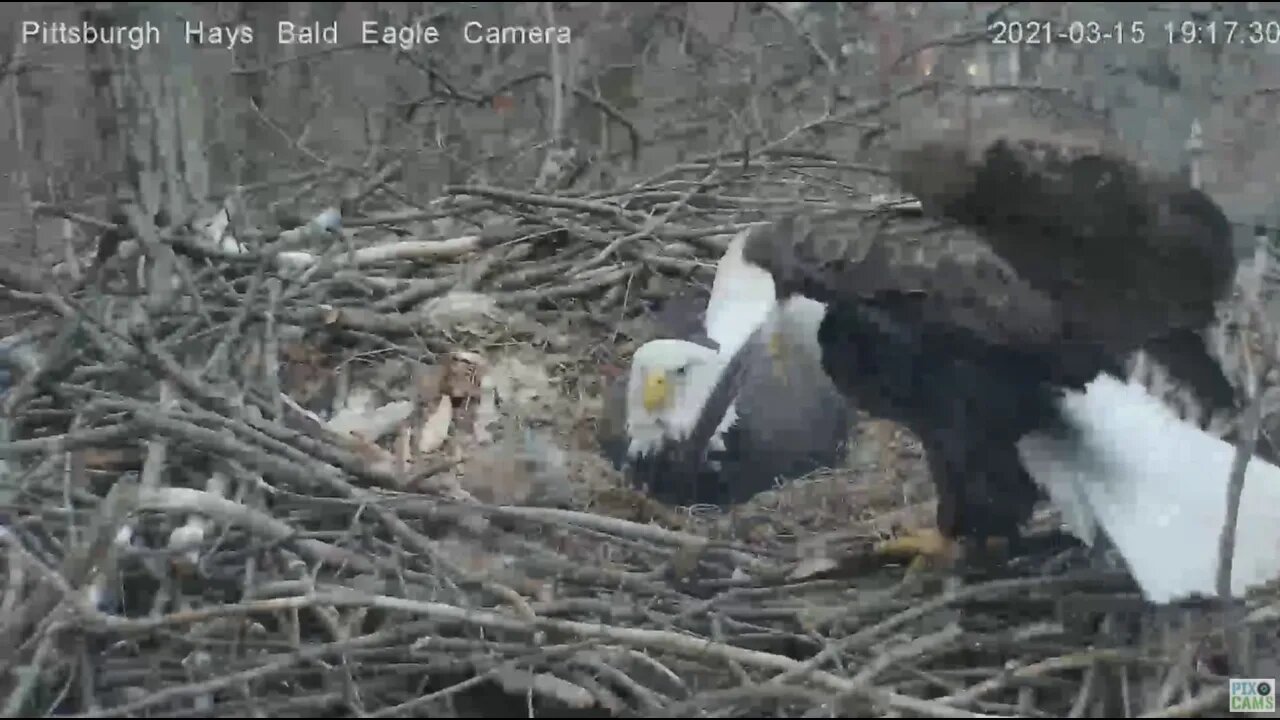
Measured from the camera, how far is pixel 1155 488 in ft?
3.82

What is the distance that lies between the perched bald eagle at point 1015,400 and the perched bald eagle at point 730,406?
0.27 ft

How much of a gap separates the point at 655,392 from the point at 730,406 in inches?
3.9

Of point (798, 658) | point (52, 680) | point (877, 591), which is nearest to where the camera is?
point (52, 680)

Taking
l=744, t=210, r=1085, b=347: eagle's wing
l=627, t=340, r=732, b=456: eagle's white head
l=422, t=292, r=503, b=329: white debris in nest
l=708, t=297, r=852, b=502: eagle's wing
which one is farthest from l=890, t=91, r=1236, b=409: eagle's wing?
l=422, t=292, r=503, b=329: white debris in nest

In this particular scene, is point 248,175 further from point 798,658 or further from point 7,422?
point 798,658

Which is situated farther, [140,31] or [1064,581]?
[1064,581]

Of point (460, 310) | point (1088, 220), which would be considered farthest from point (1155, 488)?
point (460, 310)

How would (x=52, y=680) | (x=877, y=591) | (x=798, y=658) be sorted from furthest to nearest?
(x=877, y=591) → (x=798, y=658) → (x=52, y=680)

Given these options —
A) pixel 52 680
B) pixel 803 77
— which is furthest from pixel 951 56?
pixel 52 680

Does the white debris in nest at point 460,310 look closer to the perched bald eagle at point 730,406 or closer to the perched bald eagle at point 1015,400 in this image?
the perched bald eagle at point 730,406

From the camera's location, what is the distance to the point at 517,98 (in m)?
1.23

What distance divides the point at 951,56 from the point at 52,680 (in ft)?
3.32
